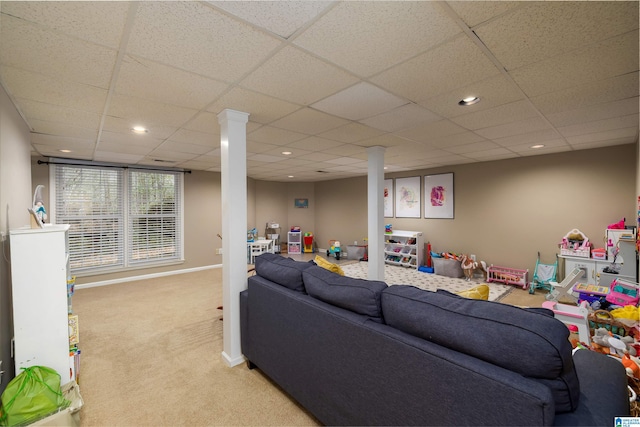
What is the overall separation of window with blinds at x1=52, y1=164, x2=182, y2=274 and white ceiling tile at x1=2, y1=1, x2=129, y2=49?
4710mm

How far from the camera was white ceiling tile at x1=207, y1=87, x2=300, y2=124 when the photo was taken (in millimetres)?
2166

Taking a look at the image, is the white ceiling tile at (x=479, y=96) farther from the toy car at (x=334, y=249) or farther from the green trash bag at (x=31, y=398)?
the toy car at (x=334, y=249)

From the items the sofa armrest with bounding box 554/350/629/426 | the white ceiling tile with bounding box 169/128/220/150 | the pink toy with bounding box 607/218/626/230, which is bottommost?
the sofa armrest with bounding box 554/350/629/426

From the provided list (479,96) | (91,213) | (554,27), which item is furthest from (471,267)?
(91,213)

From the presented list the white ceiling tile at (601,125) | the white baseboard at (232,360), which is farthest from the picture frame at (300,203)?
the white ceiling tile at (601,125)

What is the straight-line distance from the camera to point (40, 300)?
1875mm

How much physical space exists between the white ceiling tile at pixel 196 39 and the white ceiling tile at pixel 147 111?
2.64 feet

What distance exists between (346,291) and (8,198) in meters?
2.56

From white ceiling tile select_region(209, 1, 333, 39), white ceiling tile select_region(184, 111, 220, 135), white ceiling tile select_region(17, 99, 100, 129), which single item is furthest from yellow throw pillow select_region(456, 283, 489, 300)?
white ceiling tile select_region(17, 99, 100, 129)

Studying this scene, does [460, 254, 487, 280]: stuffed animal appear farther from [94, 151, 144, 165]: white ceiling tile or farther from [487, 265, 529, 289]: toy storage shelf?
[94, 151, 144, 165]: white ceiling tile

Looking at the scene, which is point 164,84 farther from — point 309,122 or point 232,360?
point 232,360

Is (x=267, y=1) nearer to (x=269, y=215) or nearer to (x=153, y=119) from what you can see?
(x=153, y=119)

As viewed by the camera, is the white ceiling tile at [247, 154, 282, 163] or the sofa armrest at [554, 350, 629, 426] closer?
the sofa armrest at [554, 350, 629, 426]

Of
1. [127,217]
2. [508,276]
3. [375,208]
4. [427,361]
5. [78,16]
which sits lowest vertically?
[508,276]
